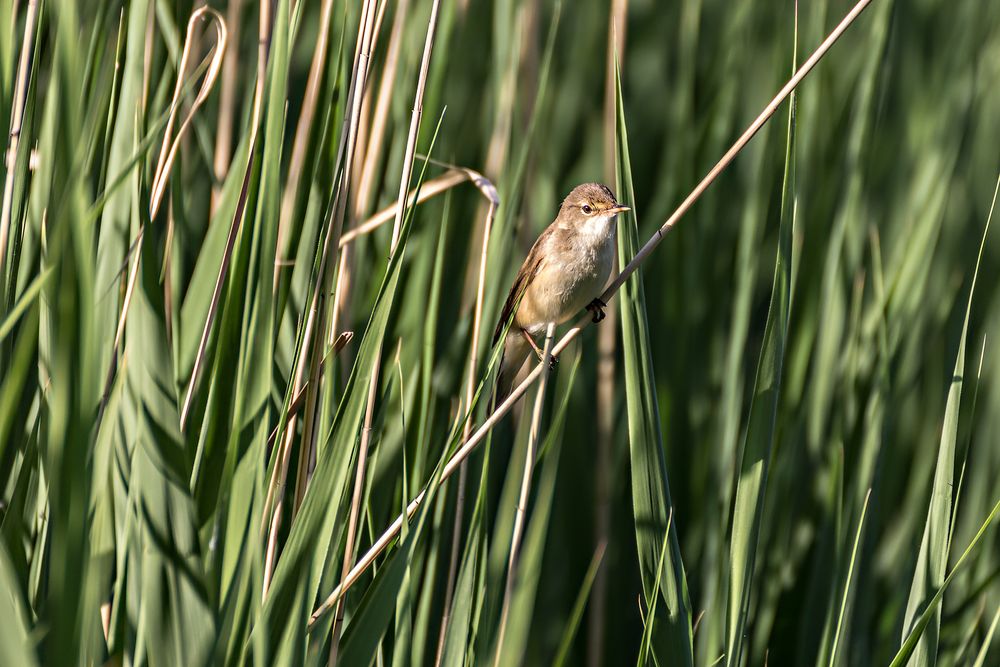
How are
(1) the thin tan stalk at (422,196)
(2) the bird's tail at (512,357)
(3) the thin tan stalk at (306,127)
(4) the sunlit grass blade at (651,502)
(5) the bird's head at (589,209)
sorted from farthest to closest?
1. (2) the bird's tail at (512,357)
2. (5) the bird's head at (589,209)
3. (1) the thin tan stalk at (422,196)
4. (3) the thin tan stalk at (306,127)
5. (4) the sunlit grass blade at (651,502)

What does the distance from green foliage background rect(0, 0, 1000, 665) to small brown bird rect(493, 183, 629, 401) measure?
0.11 meters

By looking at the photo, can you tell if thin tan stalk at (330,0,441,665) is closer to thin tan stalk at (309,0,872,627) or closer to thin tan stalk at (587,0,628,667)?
→ thin tan stalk at (309,0,872,627)

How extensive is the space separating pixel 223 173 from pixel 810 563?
68.3 inches

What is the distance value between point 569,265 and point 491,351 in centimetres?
81

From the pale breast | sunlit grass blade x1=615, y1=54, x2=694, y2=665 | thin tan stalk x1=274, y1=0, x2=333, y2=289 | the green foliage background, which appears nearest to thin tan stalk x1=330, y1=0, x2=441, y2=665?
the green foliage background

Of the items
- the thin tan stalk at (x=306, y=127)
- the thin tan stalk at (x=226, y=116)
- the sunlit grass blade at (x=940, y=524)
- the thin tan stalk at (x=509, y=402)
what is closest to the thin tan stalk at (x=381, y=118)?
the thin tan stalk at (x=306, y=127)

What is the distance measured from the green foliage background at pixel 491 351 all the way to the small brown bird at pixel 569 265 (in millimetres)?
110

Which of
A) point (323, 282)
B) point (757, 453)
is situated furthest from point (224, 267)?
point (757, 453)

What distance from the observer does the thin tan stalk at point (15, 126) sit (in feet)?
5.21

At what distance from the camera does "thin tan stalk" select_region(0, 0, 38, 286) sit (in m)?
1.59

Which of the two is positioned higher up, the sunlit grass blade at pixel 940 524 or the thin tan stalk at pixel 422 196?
the thin tan stalk at pixel 422 196

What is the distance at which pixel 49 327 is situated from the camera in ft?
4.80

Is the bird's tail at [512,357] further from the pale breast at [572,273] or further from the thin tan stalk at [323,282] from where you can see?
the thin tan stalk at [323,282]

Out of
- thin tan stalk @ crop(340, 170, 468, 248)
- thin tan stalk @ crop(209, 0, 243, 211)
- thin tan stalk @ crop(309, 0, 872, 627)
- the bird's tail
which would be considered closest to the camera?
thin tan stalk @ crop(309, 0, 872, 627)
